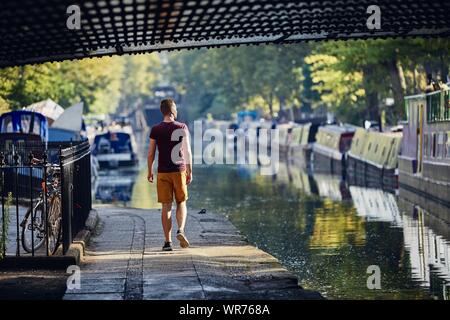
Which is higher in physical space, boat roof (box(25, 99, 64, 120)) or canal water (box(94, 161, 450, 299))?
boat roof (box(25, 99, 64, 120))

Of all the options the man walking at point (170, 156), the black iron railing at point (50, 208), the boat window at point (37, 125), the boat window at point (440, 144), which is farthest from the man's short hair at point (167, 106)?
the boat window at point (37, 125)

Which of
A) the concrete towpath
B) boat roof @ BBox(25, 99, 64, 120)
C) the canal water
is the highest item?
boat roof @ BBox(25, 99, 64, 120)

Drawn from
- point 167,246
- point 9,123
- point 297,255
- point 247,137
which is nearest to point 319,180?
point 9,123

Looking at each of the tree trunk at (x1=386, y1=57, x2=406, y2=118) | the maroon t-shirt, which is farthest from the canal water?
the tree trunk at (x1=386, y1=57, x2=406, y2=118)

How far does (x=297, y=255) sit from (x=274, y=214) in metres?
9.75

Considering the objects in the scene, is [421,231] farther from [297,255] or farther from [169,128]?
[169,128]

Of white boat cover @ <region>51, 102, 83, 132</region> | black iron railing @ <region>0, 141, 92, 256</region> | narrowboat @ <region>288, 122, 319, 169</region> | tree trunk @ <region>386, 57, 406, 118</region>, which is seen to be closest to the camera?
black iron railing @ <region>0, 141, 92, 256</region>

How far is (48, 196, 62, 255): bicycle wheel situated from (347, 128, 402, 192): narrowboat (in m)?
23.1

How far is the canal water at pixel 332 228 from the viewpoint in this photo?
1586cm

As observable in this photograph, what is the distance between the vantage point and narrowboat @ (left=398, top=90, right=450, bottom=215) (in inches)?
1233

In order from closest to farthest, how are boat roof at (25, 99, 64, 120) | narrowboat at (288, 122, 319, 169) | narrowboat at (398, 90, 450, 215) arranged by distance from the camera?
narrowboat at (398, 90, 450, 215), boat roof at (25, 99, 64, 120), narrowboat at (288, 122, 319, 169)

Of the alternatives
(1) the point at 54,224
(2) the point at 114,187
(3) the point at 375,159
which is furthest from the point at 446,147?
(1) the point at 54,224

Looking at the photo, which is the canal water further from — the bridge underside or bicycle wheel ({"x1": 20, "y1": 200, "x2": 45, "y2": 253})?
bicycle wheel ({"x1": 20, "y1": 200, "x2": 45, "y2": 253})
